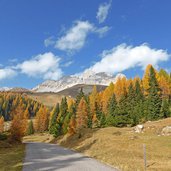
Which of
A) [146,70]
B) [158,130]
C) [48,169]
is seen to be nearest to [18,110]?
[158,130]

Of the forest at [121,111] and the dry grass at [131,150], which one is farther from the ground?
the forest at [121,111]

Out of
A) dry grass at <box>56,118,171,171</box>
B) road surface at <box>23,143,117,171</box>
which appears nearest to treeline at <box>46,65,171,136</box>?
dry grass at <box>56,118,171,171</box>

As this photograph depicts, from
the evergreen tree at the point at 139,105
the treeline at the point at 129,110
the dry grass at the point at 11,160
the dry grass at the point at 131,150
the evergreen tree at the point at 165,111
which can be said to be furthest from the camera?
the evergreen tree at the point at 139,105

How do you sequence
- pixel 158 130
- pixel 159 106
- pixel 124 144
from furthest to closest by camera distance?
pixel 159 106, pixel 158 130, pixel 124 144

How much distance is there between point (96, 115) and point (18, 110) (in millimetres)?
37766

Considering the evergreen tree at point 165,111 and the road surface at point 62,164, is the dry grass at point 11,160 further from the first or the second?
the evergreen tree at point 165,111

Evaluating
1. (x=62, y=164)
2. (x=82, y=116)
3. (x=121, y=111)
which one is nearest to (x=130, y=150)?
(x=62, y=164)

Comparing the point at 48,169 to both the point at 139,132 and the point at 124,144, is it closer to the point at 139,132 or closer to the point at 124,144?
the point at 124,144

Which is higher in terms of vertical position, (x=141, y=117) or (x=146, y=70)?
(x=146, y=70)

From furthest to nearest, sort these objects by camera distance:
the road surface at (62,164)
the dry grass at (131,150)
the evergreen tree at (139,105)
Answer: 1. the evergreen tree at (139,105)
2. the dry grass at (131,150)
3. the road surface at (62,164)

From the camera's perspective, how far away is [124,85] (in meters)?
107

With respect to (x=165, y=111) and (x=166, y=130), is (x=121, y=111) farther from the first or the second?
(x=166, y=130)

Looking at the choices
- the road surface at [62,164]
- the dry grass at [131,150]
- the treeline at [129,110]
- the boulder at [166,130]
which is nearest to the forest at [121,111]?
the treeline at [129,110]

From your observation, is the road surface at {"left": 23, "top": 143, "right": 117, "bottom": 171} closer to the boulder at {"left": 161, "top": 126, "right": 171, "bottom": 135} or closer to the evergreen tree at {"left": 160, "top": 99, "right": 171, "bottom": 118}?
the boulder at {"left": 161, "top": 126, "right": 171, "bottom": 135}
